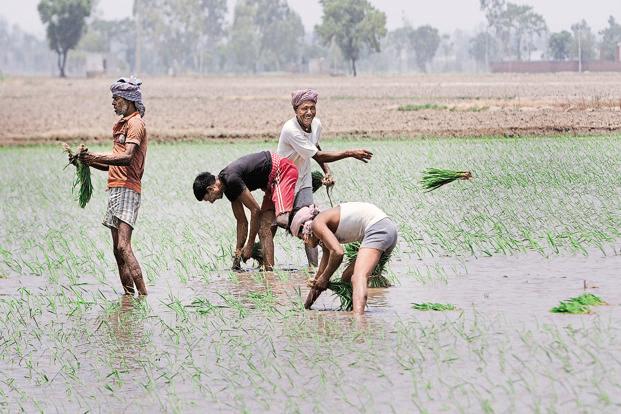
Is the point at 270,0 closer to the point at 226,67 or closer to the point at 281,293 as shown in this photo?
the point at 226,67

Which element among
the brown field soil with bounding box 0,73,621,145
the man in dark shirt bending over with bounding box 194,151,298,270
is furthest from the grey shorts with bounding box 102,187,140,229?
the brown field soil with bounding box 0,73,621,145

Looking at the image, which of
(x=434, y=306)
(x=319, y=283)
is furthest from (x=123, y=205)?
(x=434, y=306)

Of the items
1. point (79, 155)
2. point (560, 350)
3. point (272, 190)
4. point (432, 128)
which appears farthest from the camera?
point (432, 128)

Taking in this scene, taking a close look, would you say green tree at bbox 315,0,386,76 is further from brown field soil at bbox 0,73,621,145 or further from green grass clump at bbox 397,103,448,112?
green grass clump at bbox 397,103,448,112

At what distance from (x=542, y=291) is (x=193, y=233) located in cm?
510

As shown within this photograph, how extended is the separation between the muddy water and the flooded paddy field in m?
0.02

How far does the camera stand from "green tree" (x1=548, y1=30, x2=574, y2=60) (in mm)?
114750

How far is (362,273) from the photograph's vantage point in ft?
26.6

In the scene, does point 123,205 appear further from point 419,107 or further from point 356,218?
point 419,107

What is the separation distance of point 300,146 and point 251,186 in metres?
0.81

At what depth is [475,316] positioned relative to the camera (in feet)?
26.2

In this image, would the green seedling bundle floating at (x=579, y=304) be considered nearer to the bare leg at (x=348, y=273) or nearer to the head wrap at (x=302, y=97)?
the bare leg at (x=348, y=273)

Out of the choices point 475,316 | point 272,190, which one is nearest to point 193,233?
point 272,190

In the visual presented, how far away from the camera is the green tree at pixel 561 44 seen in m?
115
